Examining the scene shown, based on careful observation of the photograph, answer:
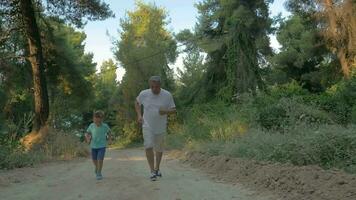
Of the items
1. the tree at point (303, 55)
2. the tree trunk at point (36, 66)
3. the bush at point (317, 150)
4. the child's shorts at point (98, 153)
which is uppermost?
the tree at point (303, 55)

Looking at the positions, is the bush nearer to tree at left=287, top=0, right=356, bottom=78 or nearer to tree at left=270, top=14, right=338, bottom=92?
tree at left=287, top=0, right=356, bottom=78

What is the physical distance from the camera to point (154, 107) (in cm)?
1104

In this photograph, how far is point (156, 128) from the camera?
11078mm

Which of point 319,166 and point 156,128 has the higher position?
point 156,128

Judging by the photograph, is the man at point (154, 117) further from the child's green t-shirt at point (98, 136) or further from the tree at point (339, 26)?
the tree at point (339, 26)

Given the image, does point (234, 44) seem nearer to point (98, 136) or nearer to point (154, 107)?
point (98, 136)

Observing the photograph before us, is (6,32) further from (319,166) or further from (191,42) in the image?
(191,42)

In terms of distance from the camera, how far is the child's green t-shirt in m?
11.9

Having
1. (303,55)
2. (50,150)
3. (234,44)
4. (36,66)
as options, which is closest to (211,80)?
(234,44)

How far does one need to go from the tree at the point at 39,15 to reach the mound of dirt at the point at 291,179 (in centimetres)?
1291

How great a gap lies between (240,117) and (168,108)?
7930 millimetres

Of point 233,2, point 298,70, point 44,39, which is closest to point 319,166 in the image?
point 44,39

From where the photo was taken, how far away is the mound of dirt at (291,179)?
7.39 meters

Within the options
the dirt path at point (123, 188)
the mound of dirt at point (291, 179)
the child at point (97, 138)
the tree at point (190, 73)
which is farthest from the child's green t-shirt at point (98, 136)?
the tree at point (190, 73)
